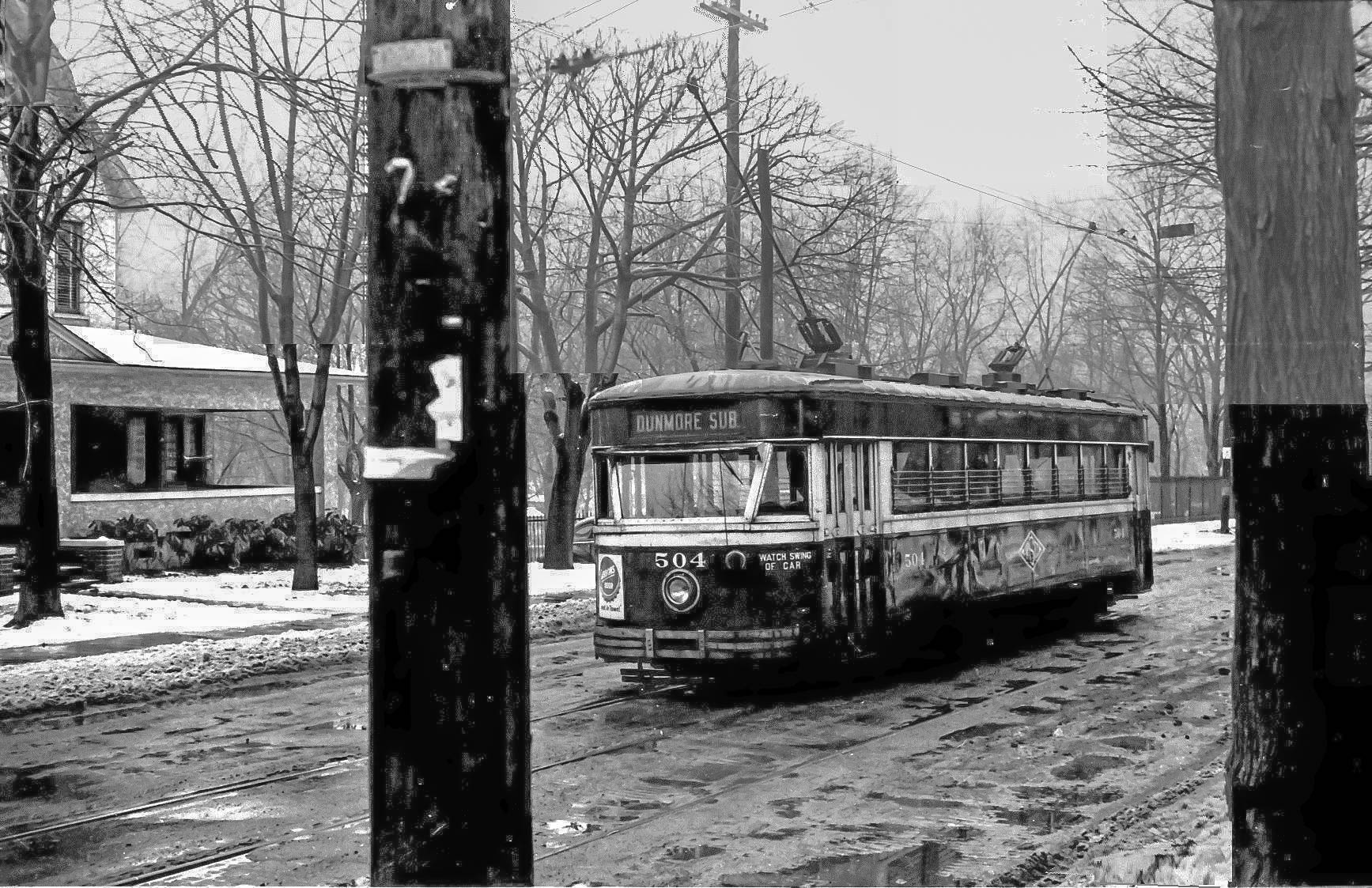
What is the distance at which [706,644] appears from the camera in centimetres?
1223

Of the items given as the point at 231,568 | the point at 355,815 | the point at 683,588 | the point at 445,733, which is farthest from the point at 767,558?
the point at 231,568

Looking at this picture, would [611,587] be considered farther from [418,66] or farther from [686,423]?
[418,66]

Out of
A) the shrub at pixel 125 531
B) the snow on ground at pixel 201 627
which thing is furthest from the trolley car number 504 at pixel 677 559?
the shrub at pixel 125 531

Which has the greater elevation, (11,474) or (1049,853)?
(11,474)

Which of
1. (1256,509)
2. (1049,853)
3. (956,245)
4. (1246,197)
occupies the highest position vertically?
(956,245)

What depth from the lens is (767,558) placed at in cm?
1224

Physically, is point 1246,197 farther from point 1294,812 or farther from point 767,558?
point 767,558

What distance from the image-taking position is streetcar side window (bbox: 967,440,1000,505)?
49.2 feet

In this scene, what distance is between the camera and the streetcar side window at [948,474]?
14.3 meters

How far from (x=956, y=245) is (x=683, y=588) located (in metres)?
39.6

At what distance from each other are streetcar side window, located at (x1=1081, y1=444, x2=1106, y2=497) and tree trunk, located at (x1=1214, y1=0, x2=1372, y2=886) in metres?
12.9

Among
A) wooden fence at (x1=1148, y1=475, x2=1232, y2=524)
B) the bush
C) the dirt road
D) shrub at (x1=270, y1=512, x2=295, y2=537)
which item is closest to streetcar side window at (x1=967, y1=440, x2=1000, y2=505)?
the dirt road

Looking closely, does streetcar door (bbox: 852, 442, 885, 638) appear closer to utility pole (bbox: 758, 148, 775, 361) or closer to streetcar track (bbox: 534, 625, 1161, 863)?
streetcar track (bbox: 534, 625, 1161, 863)

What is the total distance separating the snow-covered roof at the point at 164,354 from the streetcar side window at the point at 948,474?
16.7 metres
